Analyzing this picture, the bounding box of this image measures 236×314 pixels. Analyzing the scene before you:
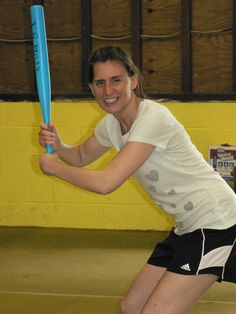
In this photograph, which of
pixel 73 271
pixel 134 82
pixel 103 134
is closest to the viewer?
pixel 134 82

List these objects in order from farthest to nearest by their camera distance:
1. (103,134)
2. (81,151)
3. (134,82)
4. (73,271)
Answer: (73,271), (81,151), (103,134), (134,82)

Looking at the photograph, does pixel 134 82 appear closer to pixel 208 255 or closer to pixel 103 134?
pixel 103 134

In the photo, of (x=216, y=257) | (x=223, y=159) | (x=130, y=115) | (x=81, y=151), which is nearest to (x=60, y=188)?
(x=223, y=159)

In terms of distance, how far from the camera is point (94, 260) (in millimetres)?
4902

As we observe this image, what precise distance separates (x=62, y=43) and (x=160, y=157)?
378 cm

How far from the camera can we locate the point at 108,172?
2295 mm

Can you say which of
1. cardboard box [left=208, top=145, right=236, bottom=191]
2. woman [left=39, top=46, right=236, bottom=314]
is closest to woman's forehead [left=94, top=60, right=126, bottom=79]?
woman [left=39, top=46, right=236, bottom=314]

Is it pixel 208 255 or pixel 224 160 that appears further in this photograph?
pixel 224 160

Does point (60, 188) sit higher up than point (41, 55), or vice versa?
point (41, 55)

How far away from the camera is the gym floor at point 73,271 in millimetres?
3828

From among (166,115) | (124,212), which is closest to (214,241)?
(166,115)

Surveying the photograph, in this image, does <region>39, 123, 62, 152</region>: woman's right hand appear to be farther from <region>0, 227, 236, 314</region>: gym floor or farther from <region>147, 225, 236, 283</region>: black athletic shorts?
<region>0, 227, 236, 314</region>: gym floor

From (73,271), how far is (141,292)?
2.17m

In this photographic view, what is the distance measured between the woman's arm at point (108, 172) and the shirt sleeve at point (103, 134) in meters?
0.33
